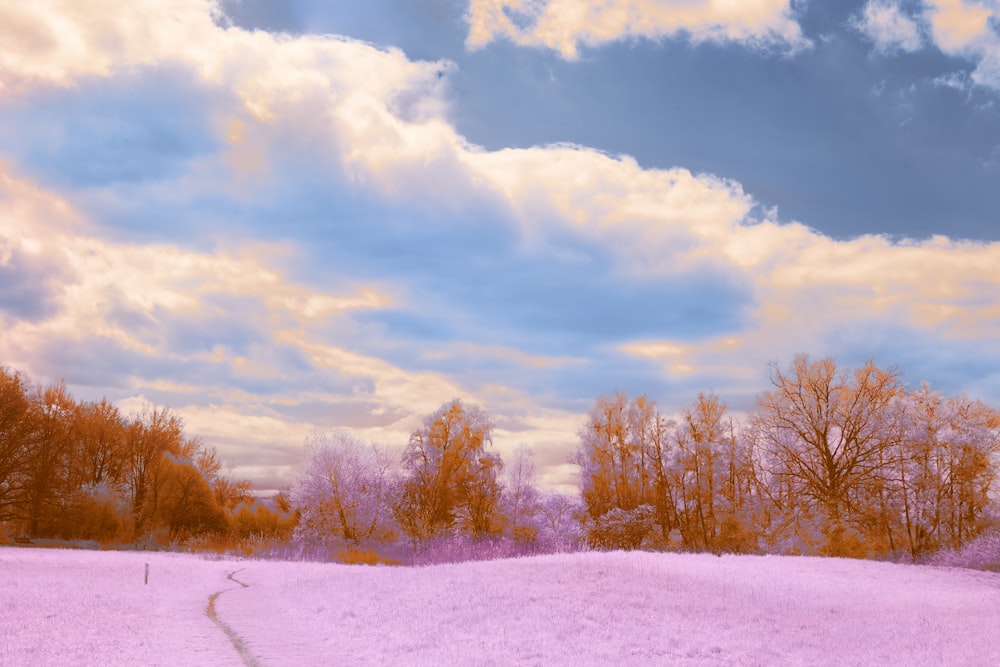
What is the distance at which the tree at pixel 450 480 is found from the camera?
4858cm

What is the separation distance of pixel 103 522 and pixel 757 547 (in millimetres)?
47830

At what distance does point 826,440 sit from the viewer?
44.0m

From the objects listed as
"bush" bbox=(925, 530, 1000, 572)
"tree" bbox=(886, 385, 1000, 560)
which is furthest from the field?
"tree" bbox=(886, 385, 1000, 560)

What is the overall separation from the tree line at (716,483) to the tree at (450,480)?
91mm

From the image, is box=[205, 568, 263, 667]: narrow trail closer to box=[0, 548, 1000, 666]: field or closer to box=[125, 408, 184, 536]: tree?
box=[0, 548, 1000, 666]: field

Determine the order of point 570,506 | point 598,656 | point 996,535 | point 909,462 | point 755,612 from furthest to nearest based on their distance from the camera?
point 570,506, point 909,462, point 996,535, point 755,612, point 598,656

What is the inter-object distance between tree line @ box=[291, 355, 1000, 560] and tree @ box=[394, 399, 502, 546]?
0.30ft

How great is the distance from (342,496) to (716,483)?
24.5m

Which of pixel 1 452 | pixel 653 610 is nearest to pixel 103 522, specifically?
pixel 1 452

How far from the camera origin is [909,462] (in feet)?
139

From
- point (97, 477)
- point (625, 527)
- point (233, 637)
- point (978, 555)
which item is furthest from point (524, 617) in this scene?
point (97, 477)

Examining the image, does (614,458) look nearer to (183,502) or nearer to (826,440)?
(826,440)

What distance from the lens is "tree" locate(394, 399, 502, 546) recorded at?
48.6 meters

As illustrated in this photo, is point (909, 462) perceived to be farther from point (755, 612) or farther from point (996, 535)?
point (755, 612)
